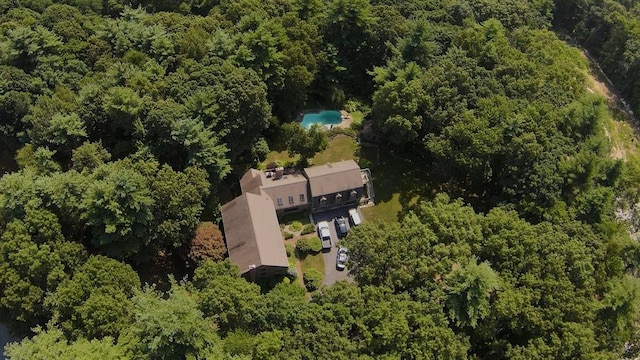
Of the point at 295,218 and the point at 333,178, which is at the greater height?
the point at 333,178

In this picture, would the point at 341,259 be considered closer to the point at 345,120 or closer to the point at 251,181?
the point at 251,181

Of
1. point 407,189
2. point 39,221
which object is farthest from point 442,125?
point 39,221

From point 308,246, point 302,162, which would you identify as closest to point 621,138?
point 302,162

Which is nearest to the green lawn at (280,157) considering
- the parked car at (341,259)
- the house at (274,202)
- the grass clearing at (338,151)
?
the grass clearing at (338,151)

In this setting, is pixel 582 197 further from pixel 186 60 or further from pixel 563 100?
pixel 186 60

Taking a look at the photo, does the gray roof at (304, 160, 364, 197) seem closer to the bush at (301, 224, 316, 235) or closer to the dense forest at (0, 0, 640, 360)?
the bush at (301, 224, 316, 235)

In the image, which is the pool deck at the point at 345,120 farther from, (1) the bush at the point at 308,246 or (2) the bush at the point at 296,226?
(1) the bush at the point at 308,246

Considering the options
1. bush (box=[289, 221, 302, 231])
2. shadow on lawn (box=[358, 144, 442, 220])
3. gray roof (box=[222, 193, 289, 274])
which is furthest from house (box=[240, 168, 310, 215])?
shadow on lawn (box=[358, 144, 442, 220])

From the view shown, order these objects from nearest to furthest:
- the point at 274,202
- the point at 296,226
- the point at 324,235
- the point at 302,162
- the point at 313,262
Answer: the point at 313,262, the point at 324,235, the point at 274,202, the point at 296,226, the point at 302,162
